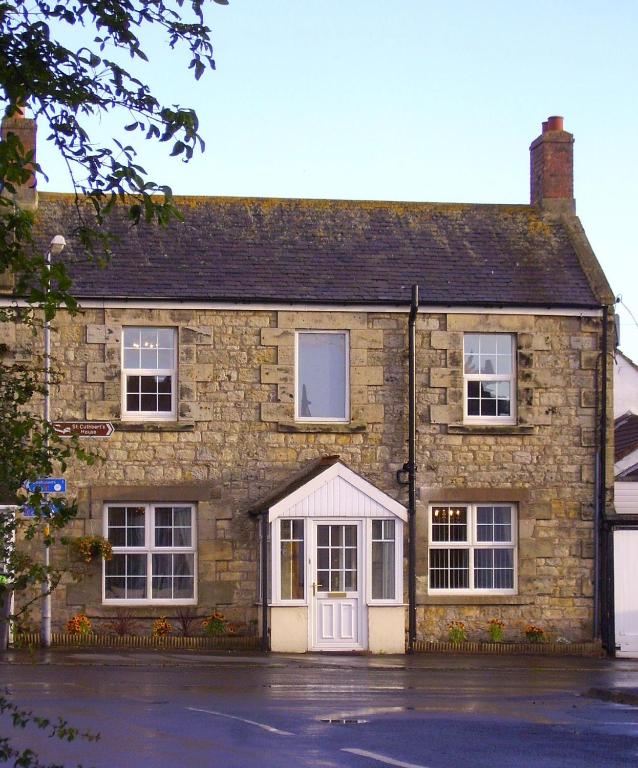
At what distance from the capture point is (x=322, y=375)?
24844mm

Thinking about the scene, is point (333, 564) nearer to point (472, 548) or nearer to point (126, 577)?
point (472, 548)

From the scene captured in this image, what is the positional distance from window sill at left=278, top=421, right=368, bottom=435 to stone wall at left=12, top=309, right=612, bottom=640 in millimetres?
30

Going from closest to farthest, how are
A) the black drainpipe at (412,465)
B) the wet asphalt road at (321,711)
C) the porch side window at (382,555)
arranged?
the wet asphalt road at (321,711) → the porch side window at (382,555) → the black drainpipe at (412,465)

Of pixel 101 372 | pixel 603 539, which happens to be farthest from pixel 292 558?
pixel 603 539

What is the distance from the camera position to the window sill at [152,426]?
24.0 meters

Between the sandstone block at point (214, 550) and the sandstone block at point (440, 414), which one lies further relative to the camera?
the sandstone block at point (440, 414)

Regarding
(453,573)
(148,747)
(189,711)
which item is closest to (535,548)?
(453,573)

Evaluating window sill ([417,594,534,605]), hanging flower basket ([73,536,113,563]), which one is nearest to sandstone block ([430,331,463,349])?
A: window sill ([417,594,534,605])

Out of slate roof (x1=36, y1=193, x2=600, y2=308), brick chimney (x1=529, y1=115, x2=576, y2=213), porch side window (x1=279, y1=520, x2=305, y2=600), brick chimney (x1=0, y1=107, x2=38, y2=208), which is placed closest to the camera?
porch side window (x1=279, y1=520, x2=305, y2=600)

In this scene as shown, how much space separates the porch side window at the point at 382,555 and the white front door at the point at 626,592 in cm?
418

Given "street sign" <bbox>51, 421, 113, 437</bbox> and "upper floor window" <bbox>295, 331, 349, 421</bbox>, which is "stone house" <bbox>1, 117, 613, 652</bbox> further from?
"street sign" <bbox>51, 421, 113, 437</bbox>

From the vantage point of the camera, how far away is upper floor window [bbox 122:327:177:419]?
24328mm

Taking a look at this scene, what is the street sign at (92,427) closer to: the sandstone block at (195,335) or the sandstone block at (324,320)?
the sandstone block at (195,335)

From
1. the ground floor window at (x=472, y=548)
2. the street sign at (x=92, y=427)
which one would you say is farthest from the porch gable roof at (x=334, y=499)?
the street sign at (x=92, y=427)
